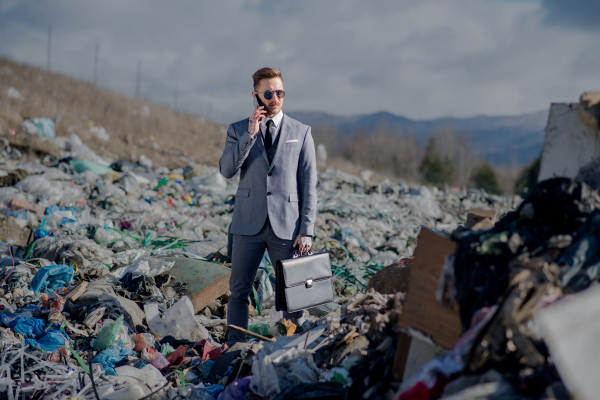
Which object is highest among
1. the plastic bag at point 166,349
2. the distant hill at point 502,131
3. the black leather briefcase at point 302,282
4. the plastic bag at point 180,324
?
the distant hill at point 502,131

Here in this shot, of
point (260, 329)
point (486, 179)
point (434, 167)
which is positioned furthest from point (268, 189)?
point (434, 167)

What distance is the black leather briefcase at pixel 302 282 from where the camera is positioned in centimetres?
315

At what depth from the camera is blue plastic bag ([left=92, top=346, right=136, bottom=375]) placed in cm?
309

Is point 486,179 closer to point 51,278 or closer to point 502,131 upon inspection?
point 51,278

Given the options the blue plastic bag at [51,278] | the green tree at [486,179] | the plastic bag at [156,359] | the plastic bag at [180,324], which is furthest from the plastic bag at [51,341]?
the green tree at [486,179]

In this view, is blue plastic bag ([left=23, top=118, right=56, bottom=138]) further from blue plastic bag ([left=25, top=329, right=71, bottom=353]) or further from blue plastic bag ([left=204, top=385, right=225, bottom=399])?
blue plastic bag ([left=204, top=385, right=225, bottom=399])

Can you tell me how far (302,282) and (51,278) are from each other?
2746mm

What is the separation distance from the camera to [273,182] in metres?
3.19

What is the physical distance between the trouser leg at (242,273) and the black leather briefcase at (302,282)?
0.69ft

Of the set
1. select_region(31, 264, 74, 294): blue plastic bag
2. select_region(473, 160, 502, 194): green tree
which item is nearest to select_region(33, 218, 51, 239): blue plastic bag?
select_region(31, 264, 74, 294): blue plastic bag

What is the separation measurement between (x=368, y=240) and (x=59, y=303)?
15.6 feet

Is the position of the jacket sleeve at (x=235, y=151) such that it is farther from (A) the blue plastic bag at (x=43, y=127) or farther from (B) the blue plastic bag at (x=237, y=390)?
(A) the blue plastic bag at (x=43, y=127)

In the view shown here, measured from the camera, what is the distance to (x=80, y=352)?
3.22 meters

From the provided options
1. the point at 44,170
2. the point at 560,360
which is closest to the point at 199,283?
the point at 560,360
